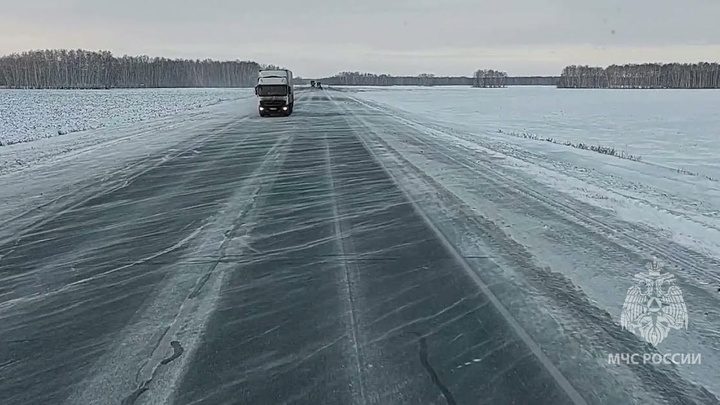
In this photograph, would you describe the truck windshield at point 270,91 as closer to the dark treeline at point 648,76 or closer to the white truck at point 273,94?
the white truck at point 273,94

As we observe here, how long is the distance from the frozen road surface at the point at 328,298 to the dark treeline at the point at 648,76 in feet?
505

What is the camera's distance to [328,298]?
5156 millimetres

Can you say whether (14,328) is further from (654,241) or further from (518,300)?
(654,241)

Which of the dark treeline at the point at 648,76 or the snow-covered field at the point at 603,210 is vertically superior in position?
the dark treeline at the point at 648,76

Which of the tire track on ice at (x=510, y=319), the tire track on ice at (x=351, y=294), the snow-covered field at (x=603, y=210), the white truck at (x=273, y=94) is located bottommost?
the snow-covered field at (x=603, y=210)

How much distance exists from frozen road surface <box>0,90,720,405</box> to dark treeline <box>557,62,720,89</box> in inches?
6058

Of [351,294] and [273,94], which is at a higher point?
[273,94]

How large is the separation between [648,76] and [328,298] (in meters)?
163

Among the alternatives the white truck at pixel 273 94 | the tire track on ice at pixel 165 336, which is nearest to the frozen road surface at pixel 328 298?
the tire track on ice at pixel 165 336

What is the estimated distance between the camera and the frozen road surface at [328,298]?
3.64m

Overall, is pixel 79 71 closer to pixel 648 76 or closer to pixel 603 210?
pixel 648 76

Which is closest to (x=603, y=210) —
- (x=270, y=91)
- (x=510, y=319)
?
(x=510, y=319)

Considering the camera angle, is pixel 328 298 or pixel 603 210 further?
pixel 603 210

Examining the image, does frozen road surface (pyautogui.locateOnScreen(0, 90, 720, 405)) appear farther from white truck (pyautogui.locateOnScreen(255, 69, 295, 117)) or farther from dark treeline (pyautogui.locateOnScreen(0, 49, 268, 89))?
dark treeline (pyautogui.locateOnScreen(0, 49, 268, 89))
